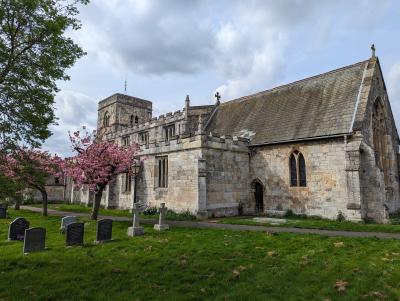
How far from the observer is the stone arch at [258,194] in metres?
21.6

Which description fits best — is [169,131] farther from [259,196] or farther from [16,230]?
[16,230]

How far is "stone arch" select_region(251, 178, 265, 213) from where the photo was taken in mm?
21562

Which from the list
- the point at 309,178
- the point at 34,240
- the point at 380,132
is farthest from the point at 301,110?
the point at 34,240

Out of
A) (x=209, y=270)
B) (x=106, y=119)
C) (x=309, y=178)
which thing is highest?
(x=106, y=119)

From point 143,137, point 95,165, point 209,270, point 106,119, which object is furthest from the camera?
point 106,119

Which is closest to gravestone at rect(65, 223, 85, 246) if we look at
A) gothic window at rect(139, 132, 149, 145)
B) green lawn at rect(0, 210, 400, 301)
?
green lawn at rect(0, 210, 400, 301)

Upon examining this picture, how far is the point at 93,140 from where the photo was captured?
2044 centimetres

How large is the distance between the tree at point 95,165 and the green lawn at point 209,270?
7241 mm

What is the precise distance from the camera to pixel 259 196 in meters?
21.9

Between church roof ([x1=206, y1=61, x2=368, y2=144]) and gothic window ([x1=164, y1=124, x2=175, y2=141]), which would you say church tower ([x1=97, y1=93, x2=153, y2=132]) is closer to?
gothic window ([x1=164, y1=124, x2=175, y2=141])

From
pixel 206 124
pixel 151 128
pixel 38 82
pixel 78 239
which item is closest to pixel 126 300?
pixel 78 239

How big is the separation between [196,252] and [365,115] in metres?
14.2

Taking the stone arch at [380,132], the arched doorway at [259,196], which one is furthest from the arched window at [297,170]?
the stone arch at [380,132]

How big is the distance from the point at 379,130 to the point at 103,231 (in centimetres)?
1994
